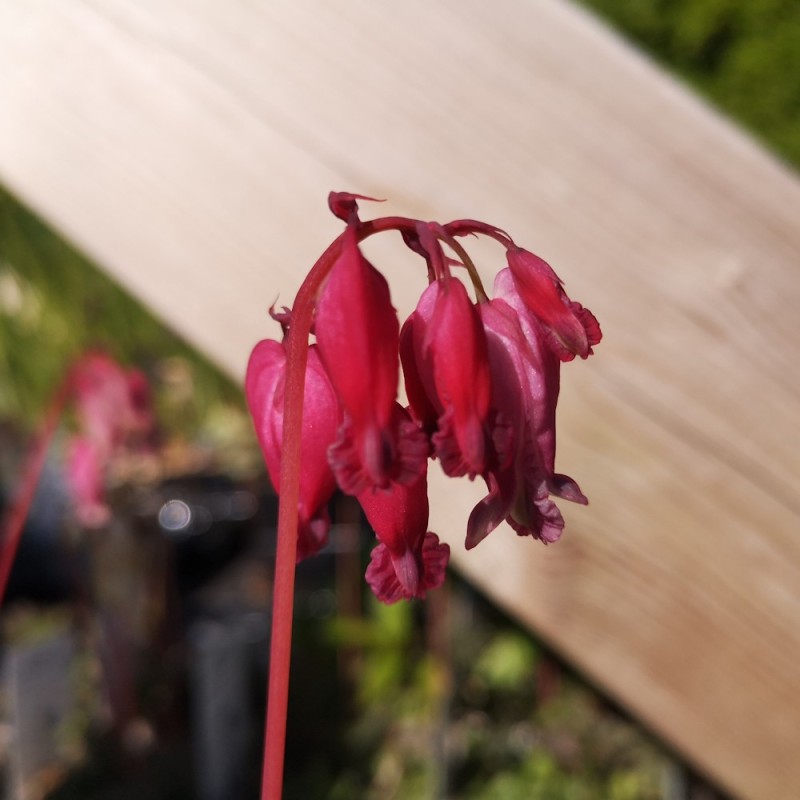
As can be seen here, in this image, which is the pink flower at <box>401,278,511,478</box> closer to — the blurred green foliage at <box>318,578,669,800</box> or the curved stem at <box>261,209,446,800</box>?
the curved stem at <box>261,209,446,800</box>

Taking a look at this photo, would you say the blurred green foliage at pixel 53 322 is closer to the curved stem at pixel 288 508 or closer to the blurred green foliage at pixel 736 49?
the blurred green foliage at pixel 736 49

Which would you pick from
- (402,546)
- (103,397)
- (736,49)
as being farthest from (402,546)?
(736,49)

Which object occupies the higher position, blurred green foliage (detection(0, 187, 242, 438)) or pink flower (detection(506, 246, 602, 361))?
pink flower (detection(506, 246, 602, 361))

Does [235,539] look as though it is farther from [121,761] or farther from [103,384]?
[103,384]

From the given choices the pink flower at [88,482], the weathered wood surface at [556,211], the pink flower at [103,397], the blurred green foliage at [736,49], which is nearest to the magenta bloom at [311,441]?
the weathered wood surface at [556,211]

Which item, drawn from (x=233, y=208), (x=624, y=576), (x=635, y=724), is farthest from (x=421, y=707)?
(x=233, y=208)

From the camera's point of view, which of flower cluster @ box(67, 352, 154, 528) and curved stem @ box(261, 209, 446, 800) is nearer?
curved stem @ box(261, 209, 446, 800)

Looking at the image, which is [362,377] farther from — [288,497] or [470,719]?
[470,719]

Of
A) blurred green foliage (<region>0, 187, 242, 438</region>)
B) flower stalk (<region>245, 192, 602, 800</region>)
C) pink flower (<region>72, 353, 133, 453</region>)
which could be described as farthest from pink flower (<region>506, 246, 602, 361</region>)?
blurred green foliage (<region>0, 187, 242, 438</region>)

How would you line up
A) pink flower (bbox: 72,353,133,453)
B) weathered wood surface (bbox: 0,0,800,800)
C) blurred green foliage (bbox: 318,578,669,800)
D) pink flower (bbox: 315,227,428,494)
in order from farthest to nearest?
blurred green foliage (bbox: 318,578,669,800)
pink flower (bbox: 72,353,133,453)
weathered wood surface (bbox: 0,0,800,800)
pink flower (bbox: 315,227,428,494)
